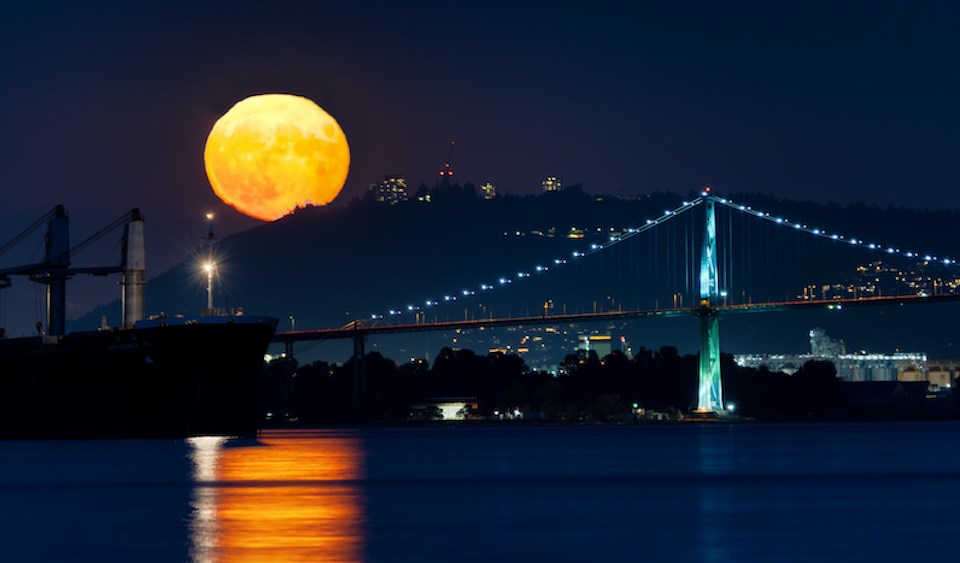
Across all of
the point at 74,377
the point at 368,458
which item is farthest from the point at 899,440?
the point at 74,377

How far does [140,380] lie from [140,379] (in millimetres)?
35

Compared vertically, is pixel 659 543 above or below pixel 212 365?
below

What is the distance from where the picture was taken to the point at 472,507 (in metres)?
31.2

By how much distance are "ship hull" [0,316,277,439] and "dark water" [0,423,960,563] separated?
13.1ft

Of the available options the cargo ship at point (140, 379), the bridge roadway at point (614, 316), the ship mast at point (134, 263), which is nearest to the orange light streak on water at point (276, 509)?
the cargo ship at point (140, 379)

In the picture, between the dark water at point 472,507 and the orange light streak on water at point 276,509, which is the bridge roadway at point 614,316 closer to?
the dark water at point 472,507

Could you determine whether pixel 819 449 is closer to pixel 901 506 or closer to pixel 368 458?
pixel 368 458

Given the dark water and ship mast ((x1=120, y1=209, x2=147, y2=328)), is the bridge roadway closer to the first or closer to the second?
ship mast ((x1=120, y1=209, x2=147, y2=328))

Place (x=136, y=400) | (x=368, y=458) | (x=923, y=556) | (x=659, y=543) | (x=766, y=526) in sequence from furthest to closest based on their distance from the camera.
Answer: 1. (x=136, y=400)
2. (x=368, y=458)
3. (x=766, y=526)
4. (x=659, y=543)
5. (x=923, y=556)

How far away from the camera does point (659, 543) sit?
24672 mm

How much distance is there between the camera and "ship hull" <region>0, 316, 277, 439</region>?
5997cm

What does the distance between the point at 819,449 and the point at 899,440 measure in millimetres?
16386

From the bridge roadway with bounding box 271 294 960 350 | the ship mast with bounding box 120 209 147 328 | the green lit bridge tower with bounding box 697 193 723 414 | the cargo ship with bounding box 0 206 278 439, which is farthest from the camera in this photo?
the green lit bridge tower with bounding box 697 193 723 414

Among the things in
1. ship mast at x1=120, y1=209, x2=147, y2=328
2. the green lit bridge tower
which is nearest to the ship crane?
ship mast at x1=120, y1=209, x2=147, y2=328
